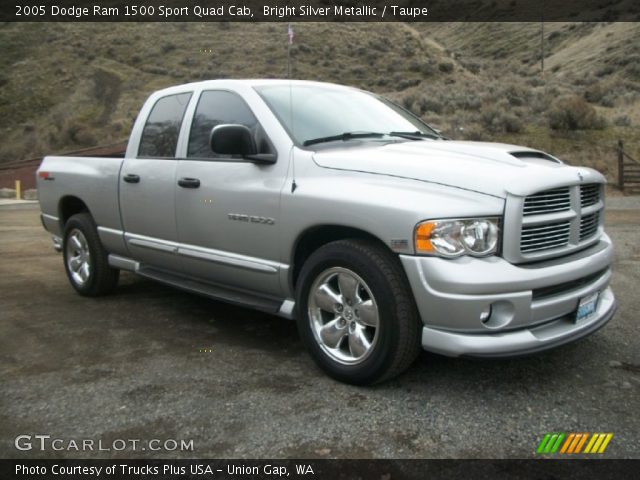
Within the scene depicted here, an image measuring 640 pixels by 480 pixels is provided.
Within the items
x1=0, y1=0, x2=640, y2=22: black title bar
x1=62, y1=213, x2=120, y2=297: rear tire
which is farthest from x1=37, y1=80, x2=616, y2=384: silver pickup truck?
x1=0, y1=0, x2=640, y2=22: black title bar

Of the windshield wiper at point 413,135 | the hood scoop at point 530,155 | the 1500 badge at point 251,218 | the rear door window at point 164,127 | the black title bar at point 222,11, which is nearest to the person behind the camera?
the hood scoop at point 530,155

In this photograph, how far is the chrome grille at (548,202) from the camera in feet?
10.7

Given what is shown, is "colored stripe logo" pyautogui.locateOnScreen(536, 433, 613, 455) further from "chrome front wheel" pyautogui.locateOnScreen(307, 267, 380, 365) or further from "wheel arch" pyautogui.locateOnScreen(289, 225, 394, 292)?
"wheel arch" pyautogui.locateOnScreen(289, 225, 394, 292)

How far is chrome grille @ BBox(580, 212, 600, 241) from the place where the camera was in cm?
372

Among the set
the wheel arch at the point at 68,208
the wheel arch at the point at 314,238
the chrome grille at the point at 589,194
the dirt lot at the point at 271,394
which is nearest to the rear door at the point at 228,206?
the wheel arch at the point at 314,238

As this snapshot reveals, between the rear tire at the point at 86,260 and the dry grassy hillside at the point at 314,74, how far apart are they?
53.4 feet

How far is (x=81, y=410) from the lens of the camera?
337 centimetres

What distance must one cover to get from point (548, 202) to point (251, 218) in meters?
1.90

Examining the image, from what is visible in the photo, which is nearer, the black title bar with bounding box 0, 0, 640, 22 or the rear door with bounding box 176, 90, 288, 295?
the rear door with bounding box 176, 90, 288, 295

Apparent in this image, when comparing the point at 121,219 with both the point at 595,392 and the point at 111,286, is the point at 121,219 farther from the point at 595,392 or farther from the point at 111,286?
the point at 595,392

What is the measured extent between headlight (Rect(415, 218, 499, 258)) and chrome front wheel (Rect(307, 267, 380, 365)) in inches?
18.6

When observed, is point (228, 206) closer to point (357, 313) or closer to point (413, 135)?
point (357, 313)

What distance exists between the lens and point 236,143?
3.90 metres
